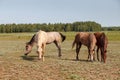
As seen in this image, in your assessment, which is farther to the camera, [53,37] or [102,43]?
[53,37]

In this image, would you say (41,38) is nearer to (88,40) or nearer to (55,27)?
(88,40)

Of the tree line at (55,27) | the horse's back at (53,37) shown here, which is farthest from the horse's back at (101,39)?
the tree line at (55,27)

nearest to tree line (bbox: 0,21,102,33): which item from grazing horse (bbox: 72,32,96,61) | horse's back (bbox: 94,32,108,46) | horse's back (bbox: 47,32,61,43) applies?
horse's back (bbox: 47,32,61,43)

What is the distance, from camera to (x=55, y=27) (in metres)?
128

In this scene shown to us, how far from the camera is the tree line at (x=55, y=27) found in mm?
115750

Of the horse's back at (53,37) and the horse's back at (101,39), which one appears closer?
the horse's back at (101,39)

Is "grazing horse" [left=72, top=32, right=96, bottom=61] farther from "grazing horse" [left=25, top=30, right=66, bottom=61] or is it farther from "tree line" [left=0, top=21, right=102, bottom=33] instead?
"tree line" [left=0, top=21, right=102, bottom=33]

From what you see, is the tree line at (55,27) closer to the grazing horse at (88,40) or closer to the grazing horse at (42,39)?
the grazing horse at (42,39)

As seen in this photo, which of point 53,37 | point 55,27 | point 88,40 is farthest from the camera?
point 55,27

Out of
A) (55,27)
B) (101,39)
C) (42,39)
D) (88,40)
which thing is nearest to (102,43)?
(101,39)

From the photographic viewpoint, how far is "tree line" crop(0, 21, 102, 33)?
115750mm

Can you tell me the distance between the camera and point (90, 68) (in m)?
13.4

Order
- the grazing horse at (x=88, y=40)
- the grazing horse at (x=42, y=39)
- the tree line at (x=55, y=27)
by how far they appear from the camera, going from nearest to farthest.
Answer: the grazing horse at (x=42, y=39), the grazing horse at (x=88, y=40), the tree line at (x=55, y=27)

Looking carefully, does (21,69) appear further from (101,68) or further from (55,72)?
(101,68)
